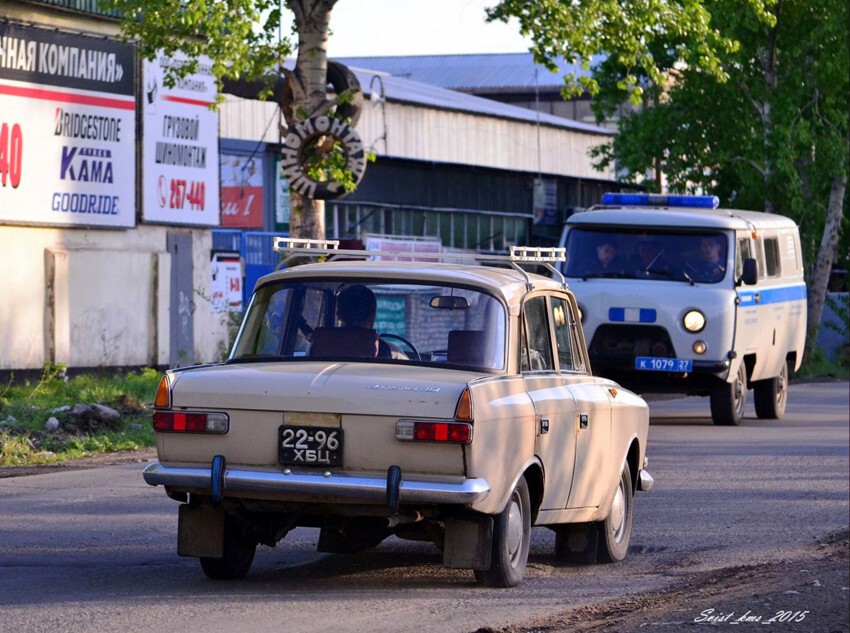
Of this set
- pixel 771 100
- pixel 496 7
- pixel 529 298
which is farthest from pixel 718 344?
pixel 771 100

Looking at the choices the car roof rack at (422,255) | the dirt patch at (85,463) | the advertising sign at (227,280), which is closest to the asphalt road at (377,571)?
the dirt patch at (85,463)

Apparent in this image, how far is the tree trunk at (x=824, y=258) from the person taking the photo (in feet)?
114

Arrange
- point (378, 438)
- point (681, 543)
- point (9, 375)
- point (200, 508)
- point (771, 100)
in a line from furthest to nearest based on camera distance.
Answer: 1. point (771, 100)
2. point (9, 375)
3. point (681, 543)
4. point (200, 508)
5. point (378, 438)

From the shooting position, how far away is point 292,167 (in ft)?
65.4

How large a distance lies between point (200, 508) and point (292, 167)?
1206 centimetres

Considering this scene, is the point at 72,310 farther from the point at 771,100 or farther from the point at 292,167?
the point at 771,100

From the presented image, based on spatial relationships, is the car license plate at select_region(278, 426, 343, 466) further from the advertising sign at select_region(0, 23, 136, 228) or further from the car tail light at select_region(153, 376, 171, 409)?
the advertising sign at select_region(0, 23, 136, 228)

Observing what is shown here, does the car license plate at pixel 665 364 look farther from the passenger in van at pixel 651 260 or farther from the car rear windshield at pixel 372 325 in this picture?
the car rear windshield at pixel 372 325

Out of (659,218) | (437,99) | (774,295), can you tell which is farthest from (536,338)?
(437,99)

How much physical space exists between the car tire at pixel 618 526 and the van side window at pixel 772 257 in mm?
11256

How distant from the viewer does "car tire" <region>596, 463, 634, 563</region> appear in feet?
31.6

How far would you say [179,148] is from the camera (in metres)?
24.9

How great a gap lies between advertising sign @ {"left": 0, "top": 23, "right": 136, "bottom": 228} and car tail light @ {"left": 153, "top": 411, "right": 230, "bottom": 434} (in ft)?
46.1

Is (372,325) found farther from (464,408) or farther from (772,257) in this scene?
(772,257)
